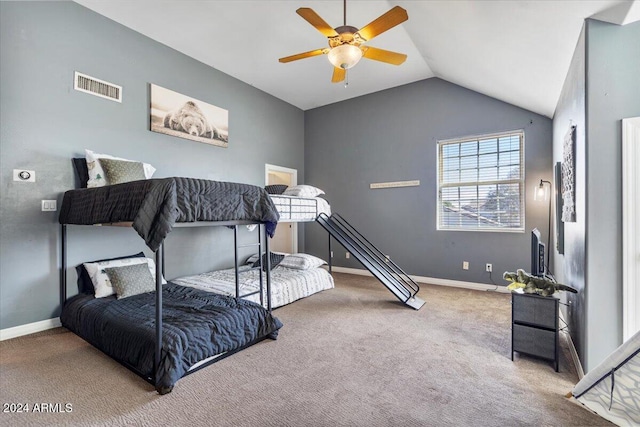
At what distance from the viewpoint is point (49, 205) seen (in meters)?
2.92

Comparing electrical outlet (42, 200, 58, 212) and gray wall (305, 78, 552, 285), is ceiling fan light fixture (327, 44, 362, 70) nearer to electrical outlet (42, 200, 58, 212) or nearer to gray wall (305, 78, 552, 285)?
gray wall (305, 78, 552, 285)

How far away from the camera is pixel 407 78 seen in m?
4.89

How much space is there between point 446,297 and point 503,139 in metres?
2.57

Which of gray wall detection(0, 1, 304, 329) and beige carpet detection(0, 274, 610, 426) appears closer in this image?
beige carpet detection(0, 274, 610, 426)

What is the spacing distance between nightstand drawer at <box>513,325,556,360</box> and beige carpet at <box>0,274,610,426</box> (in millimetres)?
100

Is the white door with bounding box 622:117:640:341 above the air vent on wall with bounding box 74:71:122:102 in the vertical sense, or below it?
below

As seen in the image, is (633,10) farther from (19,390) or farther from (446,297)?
(19,390)

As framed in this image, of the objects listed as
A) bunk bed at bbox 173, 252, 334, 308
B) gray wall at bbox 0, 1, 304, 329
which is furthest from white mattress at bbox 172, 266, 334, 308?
gray wall at bbox 0, 1, 304, 329

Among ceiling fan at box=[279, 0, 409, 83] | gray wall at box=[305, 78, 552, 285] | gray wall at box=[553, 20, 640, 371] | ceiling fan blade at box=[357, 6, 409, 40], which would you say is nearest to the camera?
gray wall at box=[553, 20, 640, 371]

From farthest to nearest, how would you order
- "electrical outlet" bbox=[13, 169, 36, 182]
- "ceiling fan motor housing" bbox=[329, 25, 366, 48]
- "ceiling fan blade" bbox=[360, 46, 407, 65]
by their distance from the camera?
"electrical outlet" bbox=[13, 169, 36, 182] → "ceiling fan blade" bbox=[360, 46, 407, 65] → "ceiling fan motor housing" bbox=[329, 25, 366, 48]

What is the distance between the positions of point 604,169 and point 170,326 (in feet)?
10.6

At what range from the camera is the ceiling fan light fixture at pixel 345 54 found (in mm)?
2438

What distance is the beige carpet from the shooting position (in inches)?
65.1

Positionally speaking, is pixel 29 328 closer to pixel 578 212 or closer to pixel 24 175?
pixel 24 175
